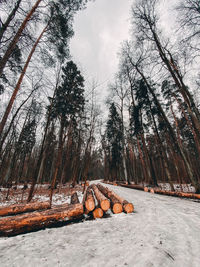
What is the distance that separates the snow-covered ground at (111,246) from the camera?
1.47 meters

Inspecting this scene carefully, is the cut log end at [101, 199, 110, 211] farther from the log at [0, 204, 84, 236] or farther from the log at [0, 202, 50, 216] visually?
the log at [0, 202, 50, 216]

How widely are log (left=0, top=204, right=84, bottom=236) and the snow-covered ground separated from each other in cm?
16

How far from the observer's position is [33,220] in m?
2.48

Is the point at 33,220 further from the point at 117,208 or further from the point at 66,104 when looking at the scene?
the point at 66,104

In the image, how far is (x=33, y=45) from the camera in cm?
570

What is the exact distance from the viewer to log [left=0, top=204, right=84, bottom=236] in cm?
229

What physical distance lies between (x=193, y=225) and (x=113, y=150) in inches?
692

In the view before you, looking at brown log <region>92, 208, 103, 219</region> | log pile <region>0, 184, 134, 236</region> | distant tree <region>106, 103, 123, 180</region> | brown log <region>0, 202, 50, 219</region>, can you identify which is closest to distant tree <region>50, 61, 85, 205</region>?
brown log <region>0, 202, 50, 219</region>

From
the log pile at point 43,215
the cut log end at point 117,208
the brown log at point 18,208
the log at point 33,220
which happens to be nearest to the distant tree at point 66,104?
the brown log at point 18,208

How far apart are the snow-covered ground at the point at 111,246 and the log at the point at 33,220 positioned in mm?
156

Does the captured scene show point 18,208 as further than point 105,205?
Yes

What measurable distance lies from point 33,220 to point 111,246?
1860 millimetres

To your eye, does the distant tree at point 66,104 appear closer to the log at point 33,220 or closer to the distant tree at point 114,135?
the log at point 33,220

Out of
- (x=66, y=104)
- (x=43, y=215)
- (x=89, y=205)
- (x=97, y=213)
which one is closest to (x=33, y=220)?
(x=43, y=215)
